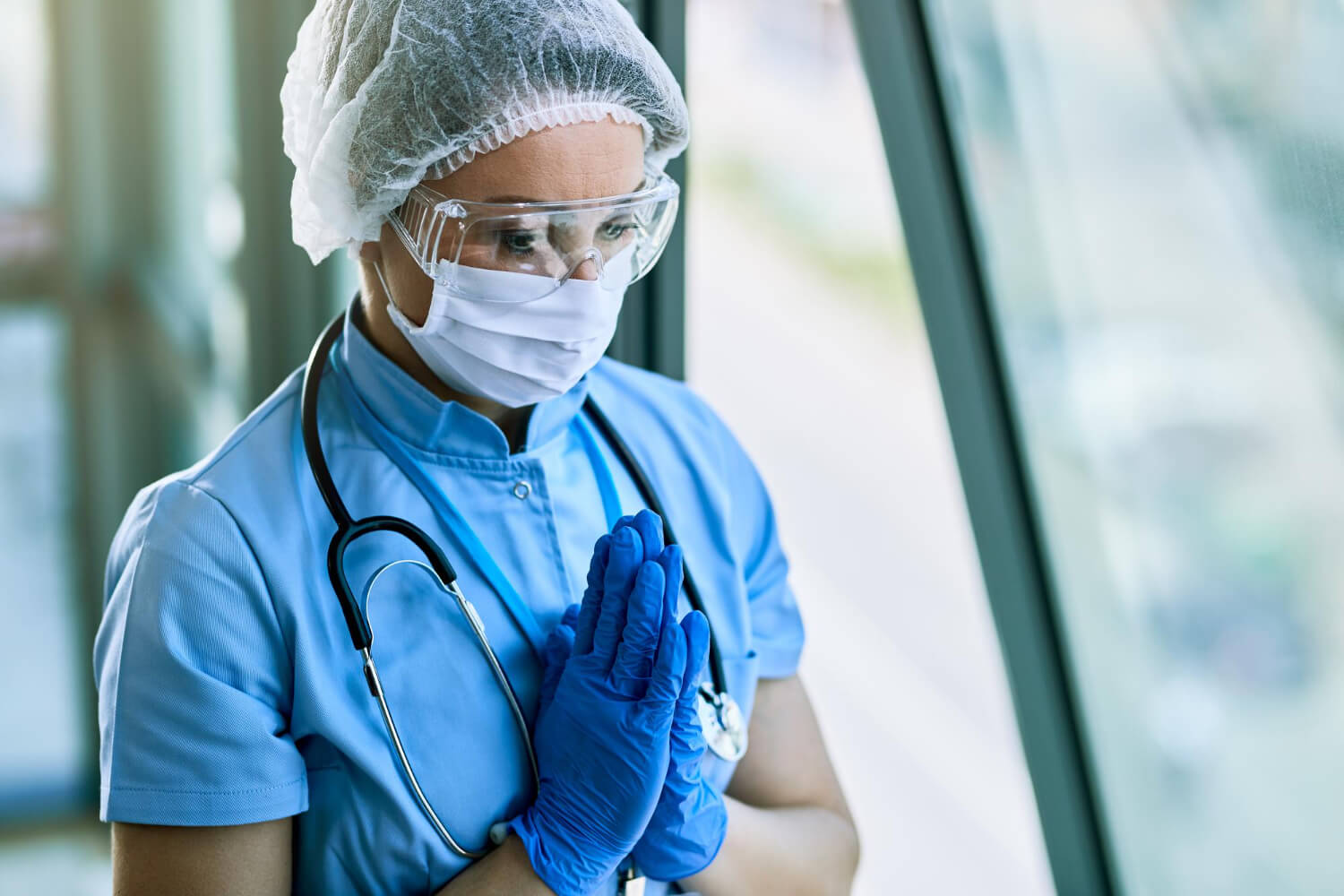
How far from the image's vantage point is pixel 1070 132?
158cm

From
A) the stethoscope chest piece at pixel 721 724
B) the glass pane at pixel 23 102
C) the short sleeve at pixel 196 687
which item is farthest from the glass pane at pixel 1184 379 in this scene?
the glass pane at pixel 23 102

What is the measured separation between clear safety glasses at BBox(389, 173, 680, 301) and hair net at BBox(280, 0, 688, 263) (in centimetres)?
4

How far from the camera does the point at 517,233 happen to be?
3.41 feet

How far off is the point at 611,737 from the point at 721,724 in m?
0.18

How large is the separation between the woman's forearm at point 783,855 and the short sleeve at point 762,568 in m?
0.16

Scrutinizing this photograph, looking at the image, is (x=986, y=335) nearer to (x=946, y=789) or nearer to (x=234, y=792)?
(x=234, y=792)

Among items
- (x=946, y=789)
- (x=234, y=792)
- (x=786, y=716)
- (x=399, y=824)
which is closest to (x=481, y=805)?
(x=399, y=824)

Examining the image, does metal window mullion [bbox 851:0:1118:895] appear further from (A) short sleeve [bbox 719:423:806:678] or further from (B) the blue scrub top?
(B) the blue scrub top

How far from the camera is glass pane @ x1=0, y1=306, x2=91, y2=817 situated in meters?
2.93

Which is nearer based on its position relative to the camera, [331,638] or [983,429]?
[331,638]

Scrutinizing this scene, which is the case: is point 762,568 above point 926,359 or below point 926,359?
below

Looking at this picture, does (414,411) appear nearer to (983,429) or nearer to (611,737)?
(611,737)

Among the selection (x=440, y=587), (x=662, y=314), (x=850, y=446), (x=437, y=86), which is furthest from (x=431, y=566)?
(x=850, y=446)

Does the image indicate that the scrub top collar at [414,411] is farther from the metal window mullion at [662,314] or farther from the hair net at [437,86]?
the metal window mullion at [662,314]
